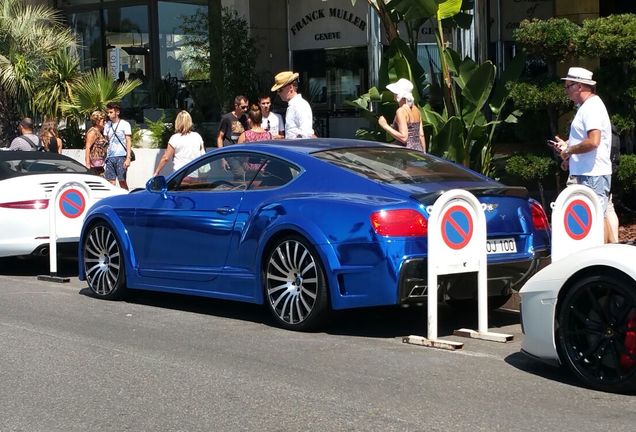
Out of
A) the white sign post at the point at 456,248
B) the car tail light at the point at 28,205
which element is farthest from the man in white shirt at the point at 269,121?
the white sign post at the point at 456,248

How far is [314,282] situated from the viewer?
27.2ft

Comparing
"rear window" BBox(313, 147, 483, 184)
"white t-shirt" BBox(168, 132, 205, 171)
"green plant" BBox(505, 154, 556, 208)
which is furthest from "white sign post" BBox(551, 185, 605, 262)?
"white t-shirt" BBox(168, 132, 205, 171)

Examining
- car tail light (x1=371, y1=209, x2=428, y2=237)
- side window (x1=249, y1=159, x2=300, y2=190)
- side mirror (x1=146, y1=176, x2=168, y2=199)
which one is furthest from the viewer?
side mirror (x1=146, y1=176, x2=168, y2=199)

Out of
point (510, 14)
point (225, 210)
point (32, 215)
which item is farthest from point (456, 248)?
point (510, 14)

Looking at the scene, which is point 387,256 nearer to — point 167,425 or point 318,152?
point 318,152

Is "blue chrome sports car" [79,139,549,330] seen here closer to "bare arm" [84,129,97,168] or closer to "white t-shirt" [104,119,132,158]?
"white t-shirt" [104,119,132,158]

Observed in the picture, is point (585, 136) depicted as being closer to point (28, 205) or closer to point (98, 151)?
point (28, 205)

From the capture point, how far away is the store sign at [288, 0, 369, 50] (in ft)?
69.4

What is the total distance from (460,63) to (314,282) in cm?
654

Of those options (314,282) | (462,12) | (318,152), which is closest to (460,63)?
(462,12)

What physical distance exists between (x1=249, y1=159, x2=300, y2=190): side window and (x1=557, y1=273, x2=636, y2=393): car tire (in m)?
2.96

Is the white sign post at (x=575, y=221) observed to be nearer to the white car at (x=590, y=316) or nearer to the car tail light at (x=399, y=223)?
the car tail light at (x=399, y=223)

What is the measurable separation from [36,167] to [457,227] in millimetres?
6722

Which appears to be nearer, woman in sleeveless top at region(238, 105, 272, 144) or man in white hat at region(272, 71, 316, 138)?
man in white hat at region(272, 71, 316, 138)
